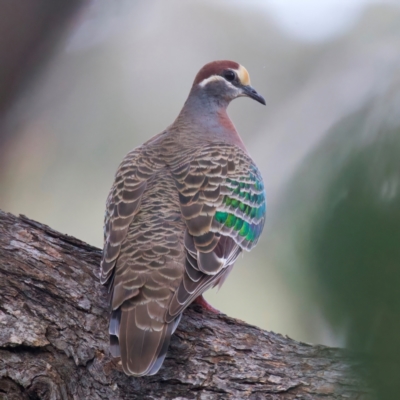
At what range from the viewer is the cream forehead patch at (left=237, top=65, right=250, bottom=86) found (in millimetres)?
4180

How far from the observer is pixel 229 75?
4207mm

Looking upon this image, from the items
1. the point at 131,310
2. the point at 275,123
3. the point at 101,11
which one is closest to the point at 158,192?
the point at 131,310

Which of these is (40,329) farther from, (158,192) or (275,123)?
(275,123)

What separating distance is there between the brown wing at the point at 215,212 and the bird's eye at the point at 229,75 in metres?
0.85

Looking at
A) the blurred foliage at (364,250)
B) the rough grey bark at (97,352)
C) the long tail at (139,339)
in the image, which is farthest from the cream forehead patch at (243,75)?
the blurred foliage at (364,250)

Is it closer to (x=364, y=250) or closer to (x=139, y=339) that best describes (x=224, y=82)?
(x=139, y=339)

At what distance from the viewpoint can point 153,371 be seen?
7.28 feet

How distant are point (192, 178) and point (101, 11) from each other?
144 centimetres

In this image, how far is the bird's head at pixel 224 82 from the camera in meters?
4.18

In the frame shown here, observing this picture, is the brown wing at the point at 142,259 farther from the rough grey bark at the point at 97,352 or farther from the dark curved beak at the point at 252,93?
the dark curved beak at the point at 252,93

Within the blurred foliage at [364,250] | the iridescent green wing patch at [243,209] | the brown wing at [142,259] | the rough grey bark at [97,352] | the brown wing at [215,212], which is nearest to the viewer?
the blurred foliage at [364,250]

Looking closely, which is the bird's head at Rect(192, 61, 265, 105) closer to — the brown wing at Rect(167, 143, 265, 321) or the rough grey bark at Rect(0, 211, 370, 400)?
the brown wing at Rect(167, 143, 265, 321)

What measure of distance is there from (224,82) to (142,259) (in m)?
2.07

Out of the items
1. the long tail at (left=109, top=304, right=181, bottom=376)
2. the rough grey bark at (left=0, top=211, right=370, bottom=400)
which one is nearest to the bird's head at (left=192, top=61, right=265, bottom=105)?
the rough grey bark at (left=0, top=211, right=370, bottom=400)
